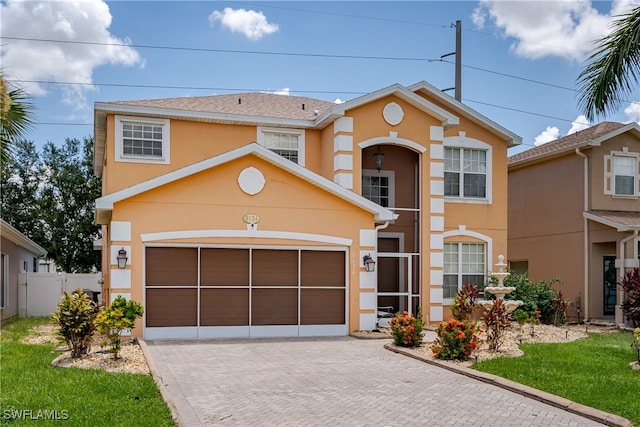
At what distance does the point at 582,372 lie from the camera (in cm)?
1108

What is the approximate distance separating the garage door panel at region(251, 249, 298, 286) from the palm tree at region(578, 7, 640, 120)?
8.00 metres

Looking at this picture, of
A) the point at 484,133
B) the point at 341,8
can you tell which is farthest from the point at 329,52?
the point at 484,133

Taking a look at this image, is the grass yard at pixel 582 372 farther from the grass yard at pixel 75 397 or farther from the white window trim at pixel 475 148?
the white window trim at pixel 475 148

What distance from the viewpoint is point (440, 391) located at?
9914mm

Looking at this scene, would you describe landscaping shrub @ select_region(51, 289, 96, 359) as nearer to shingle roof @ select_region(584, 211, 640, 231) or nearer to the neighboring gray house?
the neighboring gray house

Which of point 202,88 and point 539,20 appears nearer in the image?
point 539,20

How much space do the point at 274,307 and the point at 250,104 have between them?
24.5 feet

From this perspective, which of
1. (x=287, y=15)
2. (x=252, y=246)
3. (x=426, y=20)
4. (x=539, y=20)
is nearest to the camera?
(x=252, y=246)

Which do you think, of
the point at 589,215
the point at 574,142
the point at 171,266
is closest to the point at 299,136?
the point at 171,266

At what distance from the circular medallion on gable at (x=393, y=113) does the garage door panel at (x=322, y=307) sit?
18.4ft

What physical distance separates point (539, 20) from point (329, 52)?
36.0 feet

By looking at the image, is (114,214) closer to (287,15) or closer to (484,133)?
(287,15)

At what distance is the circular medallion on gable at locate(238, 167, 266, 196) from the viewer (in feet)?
51.9

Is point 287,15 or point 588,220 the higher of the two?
point 287,15
